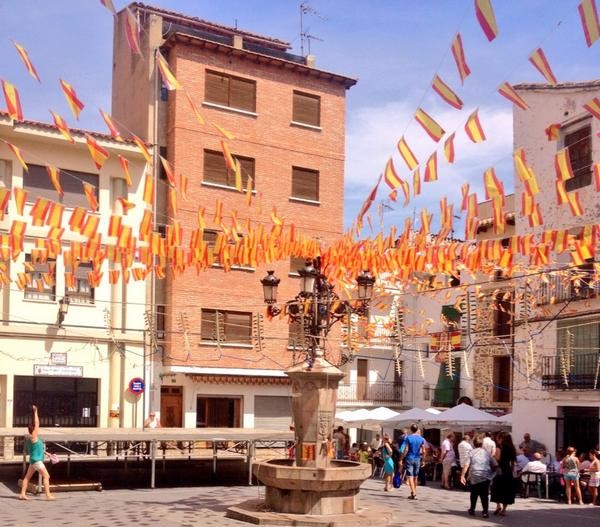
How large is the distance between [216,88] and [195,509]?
737 inches

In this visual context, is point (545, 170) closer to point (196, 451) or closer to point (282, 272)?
point (282, 272)

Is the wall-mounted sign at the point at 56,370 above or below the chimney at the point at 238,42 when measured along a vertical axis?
below

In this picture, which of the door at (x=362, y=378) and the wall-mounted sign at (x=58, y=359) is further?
the door at (x=362, y=378)

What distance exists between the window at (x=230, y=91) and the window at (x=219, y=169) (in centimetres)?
183

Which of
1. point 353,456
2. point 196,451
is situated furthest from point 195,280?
point 353,456

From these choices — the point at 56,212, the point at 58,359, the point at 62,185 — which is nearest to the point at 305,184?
the point at 62,185

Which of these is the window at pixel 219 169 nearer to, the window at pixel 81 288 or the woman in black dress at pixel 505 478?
the window at pixel 81 288

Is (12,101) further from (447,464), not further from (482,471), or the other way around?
(447,464)

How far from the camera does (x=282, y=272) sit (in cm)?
3519

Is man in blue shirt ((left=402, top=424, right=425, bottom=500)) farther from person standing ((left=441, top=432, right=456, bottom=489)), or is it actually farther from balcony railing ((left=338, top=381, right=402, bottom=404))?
balcony railing ((left=338, top=381, right=402, bottom=404))

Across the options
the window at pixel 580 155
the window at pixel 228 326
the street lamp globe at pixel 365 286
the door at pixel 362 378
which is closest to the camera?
the street lamp globe at pixel 365 286

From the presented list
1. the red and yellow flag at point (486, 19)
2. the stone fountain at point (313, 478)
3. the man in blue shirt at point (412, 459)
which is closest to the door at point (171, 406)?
the man in blue shirt at point (412, 459)

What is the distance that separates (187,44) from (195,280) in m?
8.08

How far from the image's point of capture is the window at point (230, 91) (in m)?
34.1
